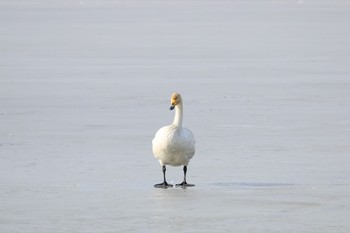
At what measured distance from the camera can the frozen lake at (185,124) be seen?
26.5 feet

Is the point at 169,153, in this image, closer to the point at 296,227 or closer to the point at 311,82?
the point at 296,227

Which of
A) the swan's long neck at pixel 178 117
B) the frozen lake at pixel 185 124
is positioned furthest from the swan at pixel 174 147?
the frozen lake at pixel 185 124

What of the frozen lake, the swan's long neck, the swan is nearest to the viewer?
the frozen lake

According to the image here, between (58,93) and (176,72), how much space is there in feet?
12.4

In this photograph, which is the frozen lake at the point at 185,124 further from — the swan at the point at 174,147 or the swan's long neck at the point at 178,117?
the swan's long neck at the point at 178,117

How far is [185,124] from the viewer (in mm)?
13547

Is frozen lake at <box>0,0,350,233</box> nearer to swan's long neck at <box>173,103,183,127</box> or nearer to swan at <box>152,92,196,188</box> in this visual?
swan at <box>152,92,196,188</box>

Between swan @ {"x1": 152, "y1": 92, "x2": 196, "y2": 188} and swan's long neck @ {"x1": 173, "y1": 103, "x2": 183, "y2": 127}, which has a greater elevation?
swan's long neck @ {"x1": 173, "y1": 103, "x2": 183, "y2": 127}

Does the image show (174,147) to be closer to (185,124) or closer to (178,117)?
(178,117)

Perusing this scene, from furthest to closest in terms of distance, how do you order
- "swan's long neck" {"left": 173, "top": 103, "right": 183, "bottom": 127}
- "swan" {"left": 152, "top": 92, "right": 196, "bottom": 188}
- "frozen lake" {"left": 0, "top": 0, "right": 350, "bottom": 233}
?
1. "swan's long neck" {"left": 173, "top": 103, "right": 183, "bottom": 127}
2. "swan" {"left": 152, "top": 92, "right": 196, "bottom": 188}
3. "frozen lake" {"left": 0, "top": 0, "right": 350, "bottom": 233}

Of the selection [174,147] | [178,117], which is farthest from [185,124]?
[174,147]

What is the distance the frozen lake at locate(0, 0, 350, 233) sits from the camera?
8078 millimetres

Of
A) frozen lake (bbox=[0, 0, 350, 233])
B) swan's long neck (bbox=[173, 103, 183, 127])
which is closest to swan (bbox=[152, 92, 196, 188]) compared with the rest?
swan's long neck (bbox=[173, 103, 183, 127])

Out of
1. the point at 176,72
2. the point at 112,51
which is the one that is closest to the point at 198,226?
the point at 176,72
